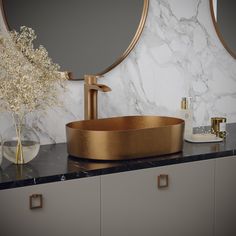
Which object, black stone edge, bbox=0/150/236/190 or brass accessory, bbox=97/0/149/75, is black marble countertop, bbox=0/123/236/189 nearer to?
black stone edge, bbox=0/150/236/190

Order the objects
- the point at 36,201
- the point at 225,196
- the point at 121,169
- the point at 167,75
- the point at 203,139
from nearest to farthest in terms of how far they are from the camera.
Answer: the point at 36,201 < the point at 121,169 < the point at 225,196 < the point at 203,139 < the point at 167,75

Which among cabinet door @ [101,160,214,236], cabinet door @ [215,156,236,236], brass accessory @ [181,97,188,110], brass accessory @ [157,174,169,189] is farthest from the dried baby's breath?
cabinet door @ [215,156,236,236]

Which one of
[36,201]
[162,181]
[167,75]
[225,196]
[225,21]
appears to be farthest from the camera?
[225,21]

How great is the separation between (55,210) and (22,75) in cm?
48

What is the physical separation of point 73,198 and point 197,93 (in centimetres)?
114

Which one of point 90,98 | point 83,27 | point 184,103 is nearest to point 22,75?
point 90,98

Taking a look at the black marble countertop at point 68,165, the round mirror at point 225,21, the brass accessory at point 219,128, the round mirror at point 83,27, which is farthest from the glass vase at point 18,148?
the round mirror at point 225,21

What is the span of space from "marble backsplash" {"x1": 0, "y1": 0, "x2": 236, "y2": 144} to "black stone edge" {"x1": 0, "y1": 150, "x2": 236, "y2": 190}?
50cm

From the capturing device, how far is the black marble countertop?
59.4 inches

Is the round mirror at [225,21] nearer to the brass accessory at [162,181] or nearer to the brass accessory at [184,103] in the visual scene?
the brass accessory at [184,103]

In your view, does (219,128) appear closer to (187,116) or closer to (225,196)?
(187,116)

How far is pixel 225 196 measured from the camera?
196 cm

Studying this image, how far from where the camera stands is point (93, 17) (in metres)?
2.06

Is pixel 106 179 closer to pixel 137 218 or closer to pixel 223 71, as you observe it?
pixel 137 218
